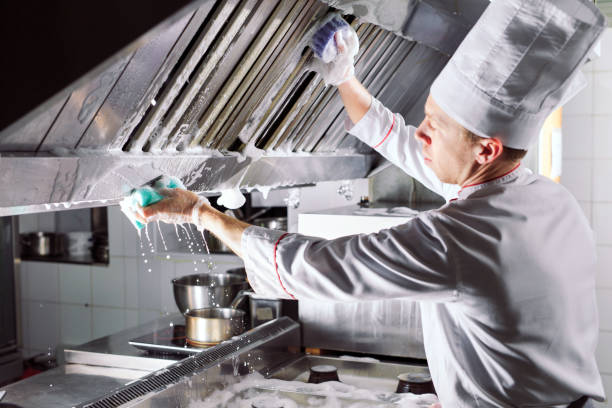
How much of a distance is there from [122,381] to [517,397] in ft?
4.08

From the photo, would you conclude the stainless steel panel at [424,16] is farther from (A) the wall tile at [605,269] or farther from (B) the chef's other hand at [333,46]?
(A) the wall tile at [605,269]

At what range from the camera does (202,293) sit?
2424mm

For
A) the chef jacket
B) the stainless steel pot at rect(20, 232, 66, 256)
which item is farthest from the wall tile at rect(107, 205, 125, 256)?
the chef jacket

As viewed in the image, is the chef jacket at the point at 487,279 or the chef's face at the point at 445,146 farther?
the chef's face at the point at 445,146

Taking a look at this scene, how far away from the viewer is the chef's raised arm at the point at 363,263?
3.71 feet

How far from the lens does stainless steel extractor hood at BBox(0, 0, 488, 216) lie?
1.02m

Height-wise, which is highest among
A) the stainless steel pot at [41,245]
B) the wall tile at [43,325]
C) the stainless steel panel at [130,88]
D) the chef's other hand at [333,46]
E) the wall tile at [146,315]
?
the chef's other hand at [333,46]

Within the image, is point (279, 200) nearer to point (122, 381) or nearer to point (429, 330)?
point (122, 381)

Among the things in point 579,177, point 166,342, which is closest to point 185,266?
point 166,342

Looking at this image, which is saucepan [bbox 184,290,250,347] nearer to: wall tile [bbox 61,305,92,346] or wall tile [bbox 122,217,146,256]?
wall tile [bbox 122,217,146,256]

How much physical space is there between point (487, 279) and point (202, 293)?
1473 mm

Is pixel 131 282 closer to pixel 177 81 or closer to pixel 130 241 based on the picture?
pixel 130 241

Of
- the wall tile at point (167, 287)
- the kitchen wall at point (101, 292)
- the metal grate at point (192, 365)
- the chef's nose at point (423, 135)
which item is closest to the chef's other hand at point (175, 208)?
the chef's nose at point (423, 135)

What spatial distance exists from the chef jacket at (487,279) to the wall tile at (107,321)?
3205 millimetres
